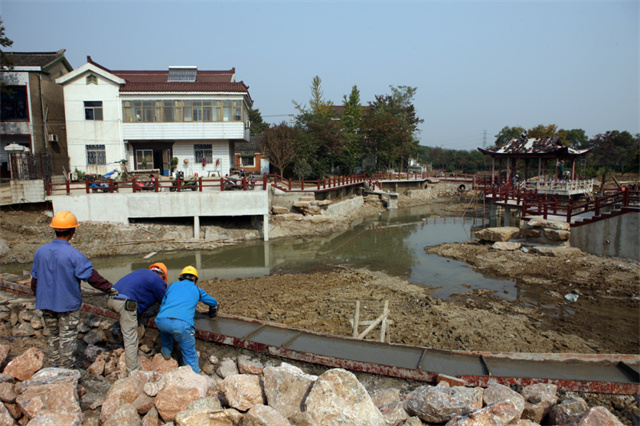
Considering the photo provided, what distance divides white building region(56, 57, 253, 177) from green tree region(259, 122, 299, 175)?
11.5 feet

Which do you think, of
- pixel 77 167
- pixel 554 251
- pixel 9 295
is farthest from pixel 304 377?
pixel 77 167

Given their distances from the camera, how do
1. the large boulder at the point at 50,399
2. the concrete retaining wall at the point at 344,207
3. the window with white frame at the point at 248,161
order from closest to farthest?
1. the large boulder at the point at 50,399
2. the concrete retaining wall at the point at 344,207
3. the window with white frame at the point at 248,161

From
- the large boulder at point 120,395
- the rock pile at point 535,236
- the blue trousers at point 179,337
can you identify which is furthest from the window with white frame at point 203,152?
the large boulder at point 120,395

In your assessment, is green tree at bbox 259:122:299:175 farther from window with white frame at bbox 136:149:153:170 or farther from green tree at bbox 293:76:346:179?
window with white frame at bbox 136:149:153:170

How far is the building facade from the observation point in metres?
22.1

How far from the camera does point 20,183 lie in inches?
694

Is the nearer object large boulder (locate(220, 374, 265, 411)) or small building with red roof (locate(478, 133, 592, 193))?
large boulder (locate(220, 374, 265, 411))

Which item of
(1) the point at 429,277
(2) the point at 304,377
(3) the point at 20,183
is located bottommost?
(1) the point at 429,277

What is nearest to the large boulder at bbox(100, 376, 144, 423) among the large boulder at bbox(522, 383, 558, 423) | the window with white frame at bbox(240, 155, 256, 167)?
the large boulder at bbox(522, 383, 558, 423)

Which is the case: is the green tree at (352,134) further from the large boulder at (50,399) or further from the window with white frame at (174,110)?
the large boulder at (50,399)

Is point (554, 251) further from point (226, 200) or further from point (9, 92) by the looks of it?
point (9, 92)

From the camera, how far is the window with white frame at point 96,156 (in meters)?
24.0

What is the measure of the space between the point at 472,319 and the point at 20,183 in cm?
1871

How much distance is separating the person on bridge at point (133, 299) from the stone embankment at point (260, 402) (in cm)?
44
